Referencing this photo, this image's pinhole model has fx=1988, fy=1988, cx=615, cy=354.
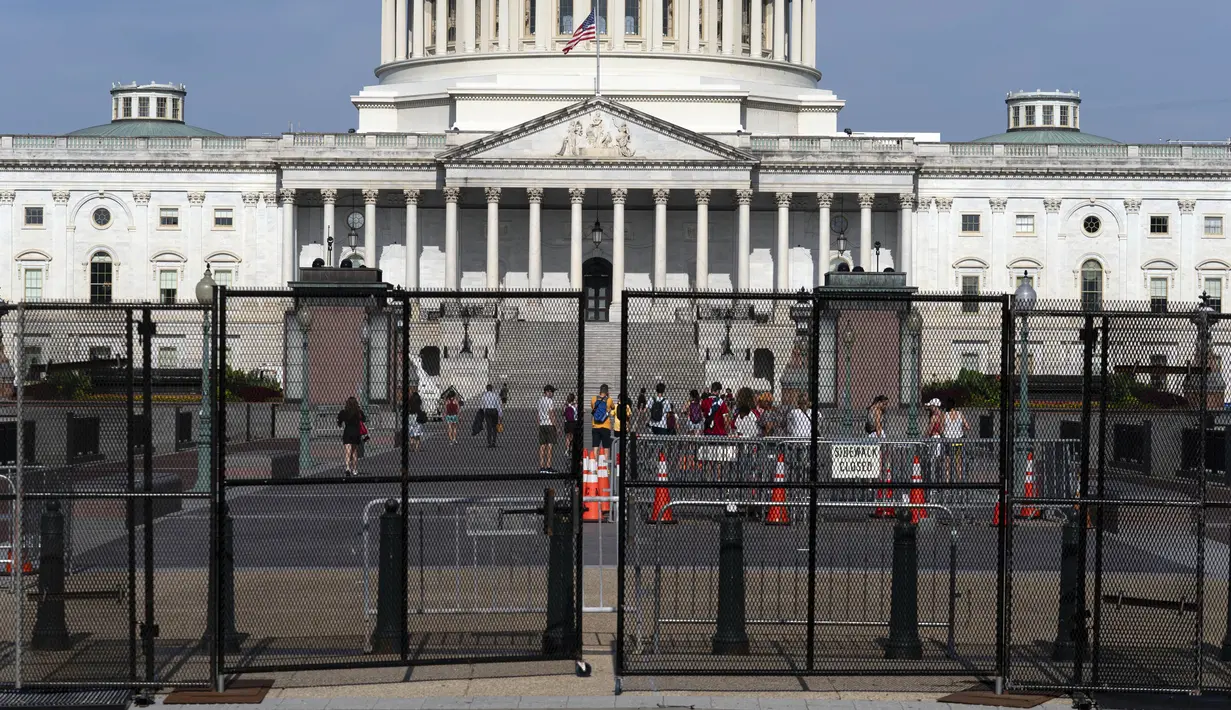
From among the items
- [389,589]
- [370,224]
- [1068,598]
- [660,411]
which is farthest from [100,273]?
[1068,598]

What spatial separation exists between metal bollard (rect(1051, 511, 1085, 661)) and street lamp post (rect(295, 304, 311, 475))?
24.4 feet

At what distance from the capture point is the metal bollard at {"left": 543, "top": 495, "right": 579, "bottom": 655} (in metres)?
18.8

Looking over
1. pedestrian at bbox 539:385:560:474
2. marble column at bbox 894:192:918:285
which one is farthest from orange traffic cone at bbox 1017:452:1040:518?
marble column at bbox 894:192:918:285

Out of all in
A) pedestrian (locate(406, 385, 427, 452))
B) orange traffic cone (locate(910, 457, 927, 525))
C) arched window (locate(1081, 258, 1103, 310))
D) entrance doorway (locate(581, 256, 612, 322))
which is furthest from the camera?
entrance doorway (locate(581, 256, 612, 322))

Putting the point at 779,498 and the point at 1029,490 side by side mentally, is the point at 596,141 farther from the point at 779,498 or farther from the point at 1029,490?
the point at 779,498

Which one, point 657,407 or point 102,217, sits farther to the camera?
point 102,217

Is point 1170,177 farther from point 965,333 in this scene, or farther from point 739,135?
point 965,333

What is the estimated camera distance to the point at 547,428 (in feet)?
64.3

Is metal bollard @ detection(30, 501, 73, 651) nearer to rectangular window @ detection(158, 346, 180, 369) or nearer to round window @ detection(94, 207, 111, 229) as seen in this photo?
rectangular window @ detection(158, 346, 180, 369)

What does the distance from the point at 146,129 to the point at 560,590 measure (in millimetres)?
110654

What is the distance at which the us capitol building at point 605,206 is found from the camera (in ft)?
318

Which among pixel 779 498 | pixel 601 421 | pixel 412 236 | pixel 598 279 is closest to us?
pixel 779 498

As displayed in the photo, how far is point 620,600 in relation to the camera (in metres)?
18.2

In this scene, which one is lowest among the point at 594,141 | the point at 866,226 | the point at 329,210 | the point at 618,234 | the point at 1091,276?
the point at 1091,276
